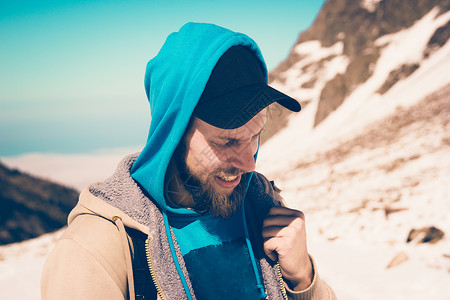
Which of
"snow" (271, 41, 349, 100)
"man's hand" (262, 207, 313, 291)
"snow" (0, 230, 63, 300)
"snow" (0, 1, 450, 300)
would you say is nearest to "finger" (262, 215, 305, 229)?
"man's hand" (262, 207, 313, 291)

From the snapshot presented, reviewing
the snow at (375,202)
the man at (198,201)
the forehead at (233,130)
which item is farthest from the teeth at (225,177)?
the snow at (375,202)

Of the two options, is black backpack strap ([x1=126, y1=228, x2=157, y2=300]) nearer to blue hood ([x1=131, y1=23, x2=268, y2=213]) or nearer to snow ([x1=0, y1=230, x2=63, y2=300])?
blue hood ([x1=131, y1=23, x2=268, y2=213])

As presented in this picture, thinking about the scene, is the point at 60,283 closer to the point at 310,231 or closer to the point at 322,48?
the point at 310,231

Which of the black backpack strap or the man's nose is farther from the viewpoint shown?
the man's nose

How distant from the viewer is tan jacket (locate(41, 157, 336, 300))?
1281 millimetres

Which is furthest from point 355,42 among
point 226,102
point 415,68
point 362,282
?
point 226,102

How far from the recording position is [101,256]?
4.39 ft

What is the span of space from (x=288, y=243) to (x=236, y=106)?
0.79 metres

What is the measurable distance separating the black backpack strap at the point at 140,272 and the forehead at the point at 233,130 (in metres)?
0.61

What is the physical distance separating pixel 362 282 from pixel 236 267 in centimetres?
354

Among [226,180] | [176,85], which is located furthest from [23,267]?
[176,85]

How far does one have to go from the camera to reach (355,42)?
2844 cm

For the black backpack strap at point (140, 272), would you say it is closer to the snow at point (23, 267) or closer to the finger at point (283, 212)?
the finger at point (283, 212)

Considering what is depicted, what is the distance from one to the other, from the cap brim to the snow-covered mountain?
0.58m
